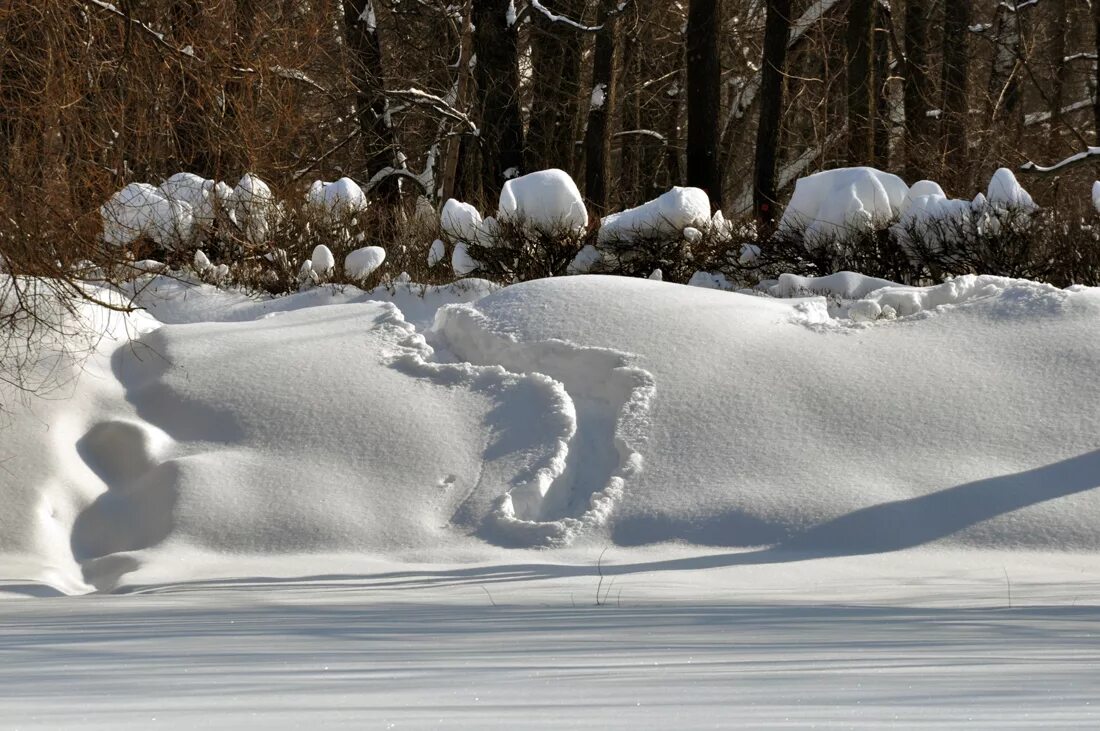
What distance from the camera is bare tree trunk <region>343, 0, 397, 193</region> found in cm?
1828

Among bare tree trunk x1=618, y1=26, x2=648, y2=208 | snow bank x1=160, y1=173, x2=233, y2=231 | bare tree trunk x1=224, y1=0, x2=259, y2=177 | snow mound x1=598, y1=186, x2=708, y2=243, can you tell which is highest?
bare tree trunk x1=224, y1=0, x2=259, y2=177

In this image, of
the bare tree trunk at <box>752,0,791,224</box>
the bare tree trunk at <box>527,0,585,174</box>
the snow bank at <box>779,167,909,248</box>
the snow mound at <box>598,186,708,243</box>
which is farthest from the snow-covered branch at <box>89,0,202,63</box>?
the bare tree trunk at <box>527,0,585,174</box>

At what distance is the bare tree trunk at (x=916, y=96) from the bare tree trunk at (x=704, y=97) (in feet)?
7.65

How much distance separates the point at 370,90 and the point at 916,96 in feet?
24.8

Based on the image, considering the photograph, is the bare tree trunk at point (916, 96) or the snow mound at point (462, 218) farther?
the bare tree trunk at point (916, 96)

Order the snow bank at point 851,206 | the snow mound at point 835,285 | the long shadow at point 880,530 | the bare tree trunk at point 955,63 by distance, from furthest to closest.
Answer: the bare tree trunk at point 955,63 < the snow bank at point 851,206 < the snow mound at point 835,285 < the long shadow at point 880,530

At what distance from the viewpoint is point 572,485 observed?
8445 mm

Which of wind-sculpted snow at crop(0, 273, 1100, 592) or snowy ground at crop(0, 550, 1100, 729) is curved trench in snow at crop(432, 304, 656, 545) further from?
snowy ground at crop(0, 550, 1100, 729)

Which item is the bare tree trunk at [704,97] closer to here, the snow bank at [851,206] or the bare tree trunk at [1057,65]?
the snow bank at [851,206]

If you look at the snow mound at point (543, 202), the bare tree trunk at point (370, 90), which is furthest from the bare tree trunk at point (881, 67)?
the snow mound at point (543, 202)

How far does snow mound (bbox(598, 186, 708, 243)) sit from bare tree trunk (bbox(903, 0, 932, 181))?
454 centimetres

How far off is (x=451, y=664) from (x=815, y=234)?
333 inches

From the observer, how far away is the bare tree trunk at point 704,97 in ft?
50.2

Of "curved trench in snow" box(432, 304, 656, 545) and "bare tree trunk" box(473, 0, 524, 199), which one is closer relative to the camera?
"curved trench in snow" box(432, 304, 656, 545)
